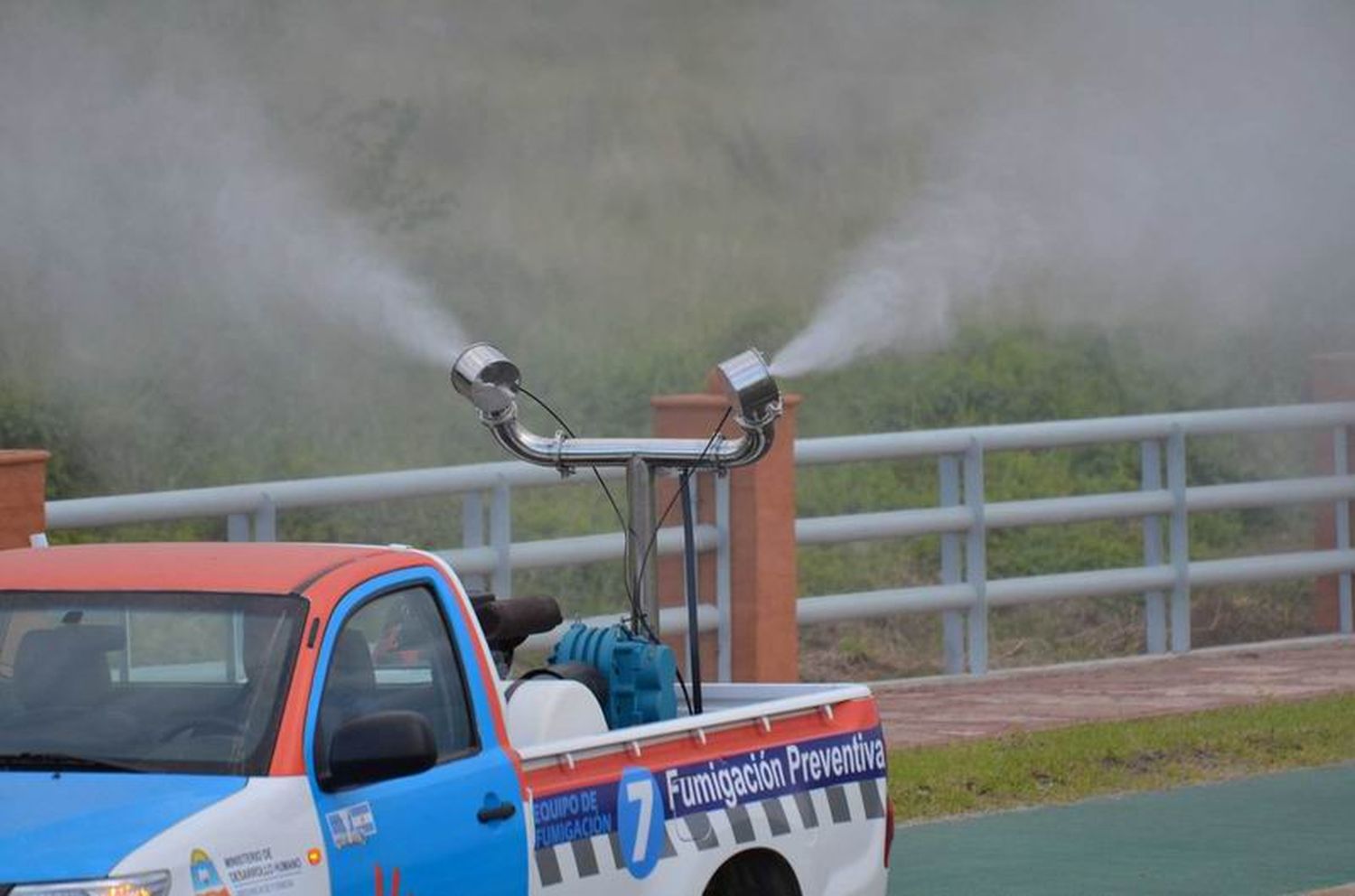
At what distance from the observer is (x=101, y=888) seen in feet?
19.9

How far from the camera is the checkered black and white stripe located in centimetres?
749

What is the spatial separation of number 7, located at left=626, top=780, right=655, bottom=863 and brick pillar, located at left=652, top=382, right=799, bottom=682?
7347 millimetres

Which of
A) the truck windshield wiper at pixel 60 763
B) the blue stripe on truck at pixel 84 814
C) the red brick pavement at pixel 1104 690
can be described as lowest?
the red brick pavement at pixel 1104 690

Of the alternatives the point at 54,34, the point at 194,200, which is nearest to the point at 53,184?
the point at 194,200

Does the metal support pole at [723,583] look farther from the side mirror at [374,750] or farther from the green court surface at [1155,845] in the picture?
the side mirror at [374,750]

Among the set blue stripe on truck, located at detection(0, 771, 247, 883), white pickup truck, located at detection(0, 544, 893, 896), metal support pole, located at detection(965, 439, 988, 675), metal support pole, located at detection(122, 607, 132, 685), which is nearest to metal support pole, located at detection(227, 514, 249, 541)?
metal support pole, located at detection(965, 439, 988, 675)

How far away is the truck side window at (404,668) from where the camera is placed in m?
7.18

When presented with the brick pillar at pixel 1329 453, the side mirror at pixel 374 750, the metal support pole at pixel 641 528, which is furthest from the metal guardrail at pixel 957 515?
the side mirror at pixel 374 750

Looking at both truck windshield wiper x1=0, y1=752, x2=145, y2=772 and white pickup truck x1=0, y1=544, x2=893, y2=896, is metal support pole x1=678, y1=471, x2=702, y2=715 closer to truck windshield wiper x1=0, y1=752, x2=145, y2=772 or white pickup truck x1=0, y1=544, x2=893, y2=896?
white pickup truck x1=0, y1=544, x2=893, y2=896

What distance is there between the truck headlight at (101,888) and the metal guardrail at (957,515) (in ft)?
22.1

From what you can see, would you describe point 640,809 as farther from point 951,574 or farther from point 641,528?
point 951,574

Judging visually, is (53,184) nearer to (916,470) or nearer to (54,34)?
(54,34)

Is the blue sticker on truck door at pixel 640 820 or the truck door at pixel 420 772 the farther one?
the blue sticker on truck door at pixel 640 820

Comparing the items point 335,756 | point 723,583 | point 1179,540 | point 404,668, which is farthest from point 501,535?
point 335,756
